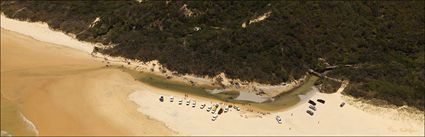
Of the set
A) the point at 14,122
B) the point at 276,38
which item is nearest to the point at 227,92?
the point at 276,38

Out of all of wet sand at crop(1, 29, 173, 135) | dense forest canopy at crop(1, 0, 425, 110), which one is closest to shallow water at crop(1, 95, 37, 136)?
wet sand at crop(1, 29, 173, 135)

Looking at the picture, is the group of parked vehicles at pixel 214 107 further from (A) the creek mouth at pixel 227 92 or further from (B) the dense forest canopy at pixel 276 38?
(B) the dense forest canopy at pixel 276 38

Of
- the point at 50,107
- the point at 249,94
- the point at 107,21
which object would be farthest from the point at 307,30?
the point at 50,107

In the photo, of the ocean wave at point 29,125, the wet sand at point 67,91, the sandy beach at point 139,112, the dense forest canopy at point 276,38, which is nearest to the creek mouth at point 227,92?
the sandy beach at point 139,112

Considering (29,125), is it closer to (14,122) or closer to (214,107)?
(14,122)

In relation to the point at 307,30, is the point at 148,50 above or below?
below

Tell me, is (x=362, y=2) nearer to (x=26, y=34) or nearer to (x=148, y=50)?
(x=148, y=50)

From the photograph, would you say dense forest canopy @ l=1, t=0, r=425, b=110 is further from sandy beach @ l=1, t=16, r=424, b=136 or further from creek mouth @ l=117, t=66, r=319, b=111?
sandy beach @ l=1, t=16, r=424, b=136
